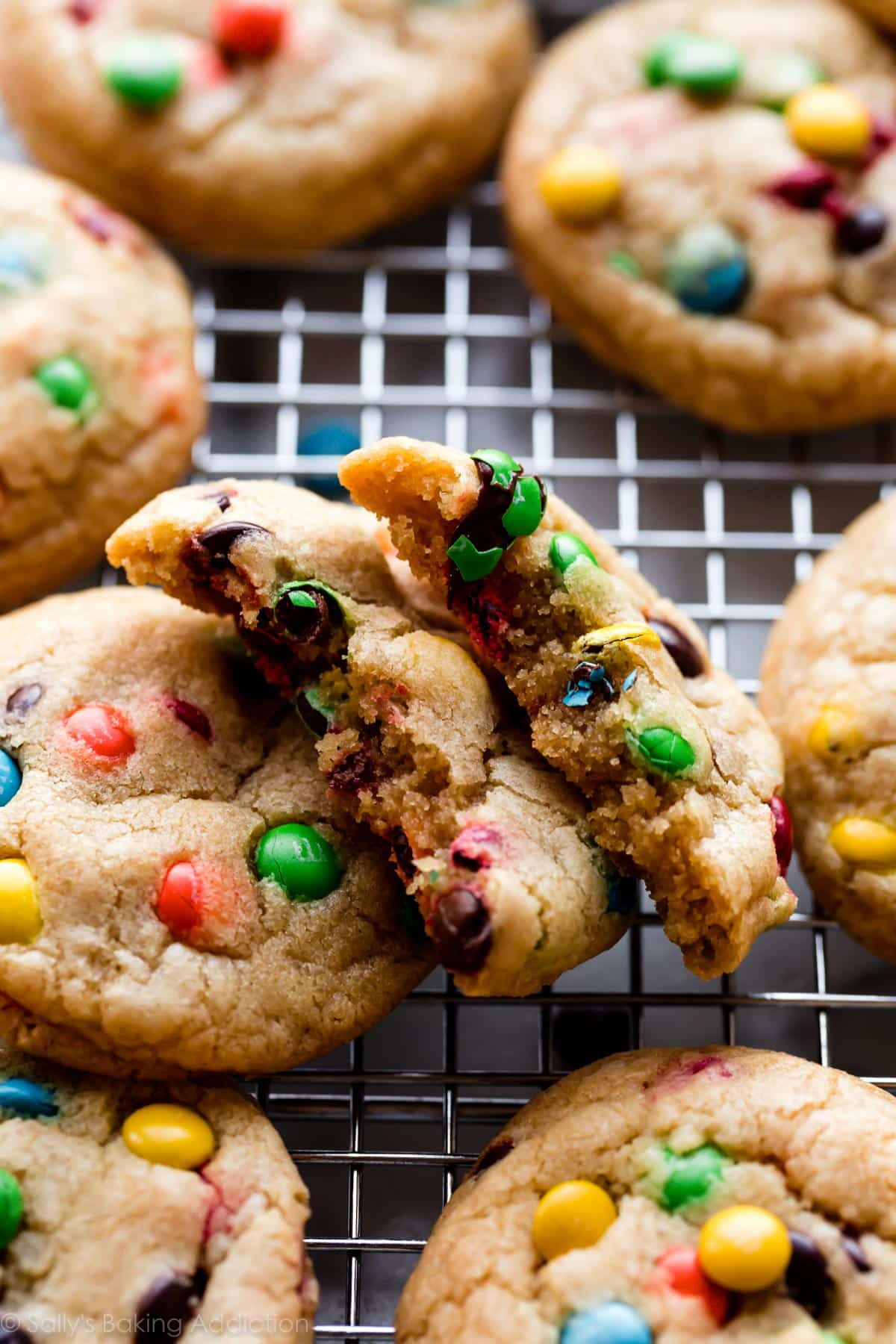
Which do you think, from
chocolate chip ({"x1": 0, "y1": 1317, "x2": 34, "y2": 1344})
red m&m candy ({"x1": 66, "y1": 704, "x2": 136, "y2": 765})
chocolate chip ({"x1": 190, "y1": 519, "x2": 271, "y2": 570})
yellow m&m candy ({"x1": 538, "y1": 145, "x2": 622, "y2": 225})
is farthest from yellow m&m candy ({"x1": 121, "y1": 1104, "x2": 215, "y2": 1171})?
yellow m&m candy ({"x1": 538, "y1": 145, "x2": 622, "y2": 225})

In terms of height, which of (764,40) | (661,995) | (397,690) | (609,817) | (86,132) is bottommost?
(661,995)

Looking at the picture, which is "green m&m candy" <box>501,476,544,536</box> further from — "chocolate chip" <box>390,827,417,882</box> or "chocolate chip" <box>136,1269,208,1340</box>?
"chocolate chip" <box>136,1269,208,1340</box>

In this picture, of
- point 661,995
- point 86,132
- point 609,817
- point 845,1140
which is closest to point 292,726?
point 609,817

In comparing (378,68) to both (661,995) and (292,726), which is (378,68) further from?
(661,995)

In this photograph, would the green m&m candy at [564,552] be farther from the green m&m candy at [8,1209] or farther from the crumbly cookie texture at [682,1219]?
the green m&m candy at [8,1209]

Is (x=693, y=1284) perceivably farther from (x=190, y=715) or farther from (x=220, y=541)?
(x=220, y=541)

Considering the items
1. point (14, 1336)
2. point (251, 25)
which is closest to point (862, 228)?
point (251, 25)

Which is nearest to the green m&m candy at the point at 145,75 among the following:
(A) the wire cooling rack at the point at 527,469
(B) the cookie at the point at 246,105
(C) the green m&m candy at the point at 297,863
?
(B) the cookie at the point at 246,105
